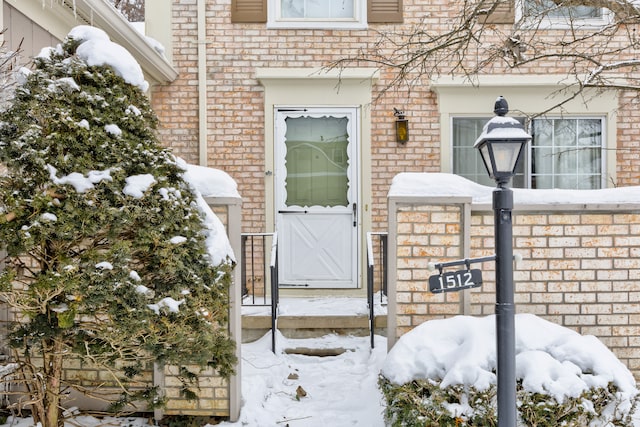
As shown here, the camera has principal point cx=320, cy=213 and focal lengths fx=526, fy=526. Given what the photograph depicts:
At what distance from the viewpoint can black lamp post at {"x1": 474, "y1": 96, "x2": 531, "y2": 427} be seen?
2.37 metres

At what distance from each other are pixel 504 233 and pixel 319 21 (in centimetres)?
468

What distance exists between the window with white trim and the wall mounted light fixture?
590 mm

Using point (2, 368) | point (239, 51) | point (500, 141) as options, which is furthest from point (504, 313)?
point (239, 51)

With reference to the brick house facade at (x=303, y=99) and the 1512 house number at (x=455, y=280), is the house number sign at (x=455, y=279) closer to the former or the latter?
the 1512 house number at (x=455, y=280)

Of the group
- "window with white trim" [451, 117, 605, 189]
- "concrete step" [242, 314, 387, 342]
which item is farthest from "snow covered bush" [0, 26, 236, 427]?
"window with white trim" [451, 117, 605, 189]

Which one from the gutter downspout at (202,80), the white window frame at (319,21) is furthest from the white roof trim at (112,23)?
the white window frame at (319,21)

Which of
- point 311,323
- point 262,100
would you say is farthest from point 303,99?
point 311,323

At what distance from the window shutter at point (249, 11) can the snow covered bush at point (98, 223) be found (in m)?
3.69

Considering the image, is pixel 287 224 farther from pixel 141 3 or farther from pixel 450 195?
pixel 141 3

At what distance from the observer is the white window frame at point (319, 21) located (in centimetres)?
631

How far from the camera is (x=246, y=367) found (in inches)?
174

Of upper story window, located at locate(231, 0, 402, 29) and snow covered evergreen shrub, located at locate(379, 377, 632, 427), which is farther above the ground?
upper story window, located at locate(231, 0, 402, 29)

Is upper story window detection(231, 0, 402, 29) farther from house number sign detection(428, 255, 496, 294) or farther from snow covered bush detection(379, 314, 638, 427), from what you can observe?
house number sign detection(428, 255, 496, 294)

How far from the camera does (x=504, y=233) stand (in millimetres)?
2420
